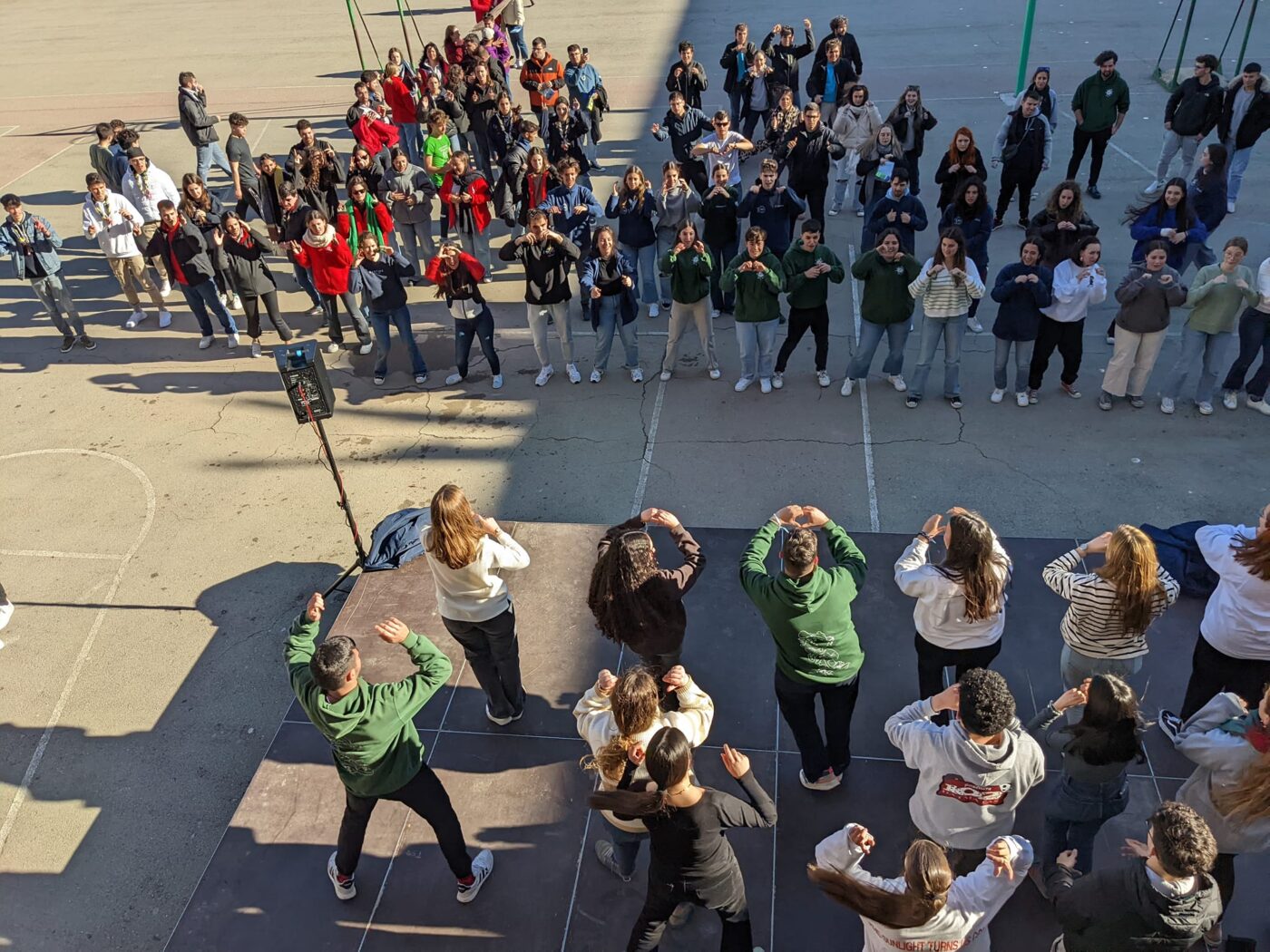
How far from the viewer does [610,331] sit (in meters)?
9.75

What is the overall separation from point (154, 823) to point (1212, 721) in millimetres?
6124

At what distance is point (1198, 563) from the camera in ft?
21.9

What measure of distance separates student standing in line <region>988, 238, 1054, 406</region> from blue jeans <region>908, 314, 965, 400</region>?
1.17 feet

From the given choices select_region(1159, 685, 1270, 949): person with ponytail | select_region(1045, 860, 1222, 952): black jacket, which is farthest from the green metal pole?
select_region(1045, 860, 1222, 952): black jacket

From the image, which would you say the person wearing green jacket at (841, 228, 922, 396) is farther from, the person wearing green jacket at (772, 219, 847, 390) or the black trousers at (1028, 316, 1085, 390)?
the black trousers at (1028, 316, 1085, 390)

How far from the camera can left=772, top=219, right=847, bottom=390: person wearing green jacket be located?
8773 mm

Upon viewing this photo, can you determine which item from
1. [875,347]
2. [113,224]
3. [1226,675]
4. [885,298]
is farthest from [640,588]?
[113,224]


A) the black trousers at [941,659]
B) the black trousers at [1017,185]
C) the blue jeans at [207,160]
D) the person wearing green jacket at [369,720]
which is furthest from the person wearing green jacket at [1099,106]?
the blue jeans at [207,160]

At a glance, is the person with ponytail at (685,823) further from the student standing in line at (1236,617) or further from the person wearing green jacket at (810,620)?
the student standing in line at (1236,617)

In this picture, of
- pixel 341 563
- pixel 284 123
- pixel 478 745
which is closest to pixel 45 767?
pixel 341 563

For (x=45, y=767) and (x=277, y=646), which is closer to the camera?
(x=45, y=767)

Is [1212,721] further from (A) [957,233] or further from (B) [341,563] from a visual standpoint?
(B) [341,563]

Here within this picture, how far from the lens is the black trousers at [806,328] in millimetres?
9156

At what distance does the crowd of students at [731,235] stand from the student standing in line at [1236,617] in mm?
3857
